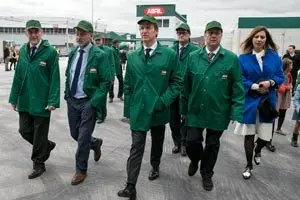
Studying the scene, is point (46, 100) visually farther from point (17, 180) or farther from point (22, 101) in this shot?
point (17, 180)

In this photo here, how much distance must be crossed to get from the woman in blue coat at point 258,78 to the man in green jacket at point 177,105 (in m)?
1.15

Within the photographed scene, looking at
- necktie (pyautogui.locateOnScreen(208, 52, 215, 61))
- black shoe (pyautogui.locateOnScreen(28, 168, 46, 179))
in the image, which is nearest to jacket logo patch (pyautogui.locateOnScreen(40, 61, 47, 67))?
black shoe (pyautogui.locateOnScreen(28, 168, 46, 179))

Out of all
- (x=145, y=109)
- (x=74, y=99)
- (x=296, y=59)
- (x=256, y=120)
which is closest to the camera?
(x=145, y=109)

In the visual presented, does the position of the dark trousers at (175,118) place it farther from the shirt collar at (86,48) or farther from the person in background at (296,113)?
the person in background at (296,113)

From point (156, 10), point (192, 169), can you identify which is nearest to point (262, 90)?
point (192, 169)

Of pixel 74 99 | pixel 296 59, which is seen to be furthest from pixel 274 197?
pixel 296 59

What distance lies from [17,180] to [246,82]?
121 inches

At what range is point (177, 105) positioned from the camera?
543cm

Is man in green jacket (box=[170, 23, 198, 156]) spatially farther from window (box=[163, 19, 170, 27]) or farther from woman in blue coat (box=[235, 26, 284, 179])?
window (box=[163, 19, 170, 27])

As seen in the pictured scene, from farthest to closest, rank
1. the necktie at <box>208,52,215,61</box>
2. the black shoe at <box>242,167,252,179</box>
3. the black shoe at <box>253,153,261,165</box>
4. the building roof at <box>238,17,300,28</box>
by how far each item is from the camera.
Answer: the building roof at <box>238,17,300,28</box> → the black shoe at <box>253,153,261,165</box> → the black shoe at <box>242,167,252,179</box> → the necktie at <box>208,52,215,61</box>

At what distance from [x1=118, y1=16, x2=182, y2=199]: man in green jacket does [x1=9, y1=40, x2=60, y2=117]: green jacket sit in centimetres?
98

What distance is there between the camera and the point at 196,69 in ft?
13.4

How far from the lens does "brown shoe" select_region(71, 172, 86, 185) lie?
4.16 metres

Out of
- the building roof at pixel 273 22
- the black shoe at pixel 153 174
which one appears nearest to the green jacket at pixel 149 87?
the black shoe at pixel 153 174
